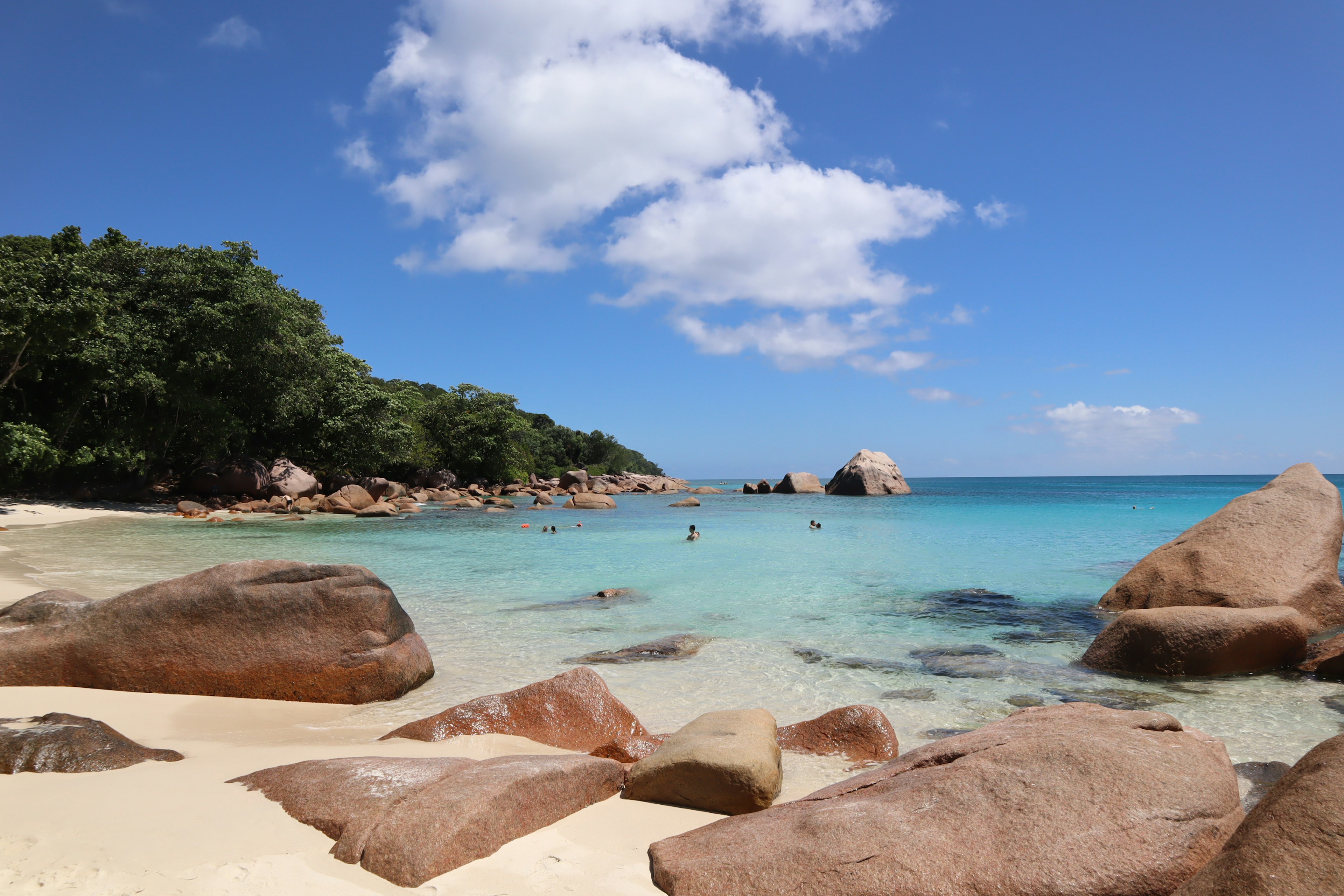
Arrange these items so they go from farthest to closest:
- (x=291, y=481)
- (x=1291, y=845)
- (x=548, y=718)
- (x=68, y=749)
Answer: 1. (x=291, y=481)
2. (x=548, y=718)
3. (x=68, y=749)
4. (x=1291, y=845)

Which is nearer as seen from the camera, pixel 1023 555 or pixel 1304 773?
pixel 1304 773

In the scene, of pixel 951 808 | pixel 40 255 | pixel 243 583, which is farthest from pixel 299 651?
pixel 40 255

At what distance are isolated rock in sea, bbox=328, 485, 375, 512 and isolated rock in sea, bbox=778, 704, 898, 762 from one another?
95.7 feet

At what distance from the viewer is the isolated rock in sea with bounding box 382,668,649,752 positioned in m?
5.34

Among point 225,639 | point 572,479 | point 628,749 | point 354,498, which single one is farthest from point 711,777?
point 572,479

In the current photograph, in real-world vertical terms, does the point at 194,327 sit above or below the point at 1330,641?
above

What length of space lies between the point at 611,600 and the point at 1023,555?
1245 centimetres

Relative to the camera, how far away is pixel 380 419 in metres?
36.0

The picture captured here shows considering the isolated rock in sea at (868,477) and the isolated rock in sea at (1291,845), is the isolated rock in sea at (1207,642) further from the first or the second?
the isolated rock in sea at (868,477)

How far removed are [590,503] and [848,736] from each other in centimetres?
3452

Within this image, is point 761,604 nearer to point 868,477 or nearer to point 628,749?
point 628,749

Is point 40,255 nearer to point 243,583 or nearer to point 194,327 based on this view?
point 194,327

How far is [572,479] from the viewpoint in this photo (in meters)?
54.9

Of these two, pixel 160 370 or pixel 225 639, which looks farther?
pixel 160 370
